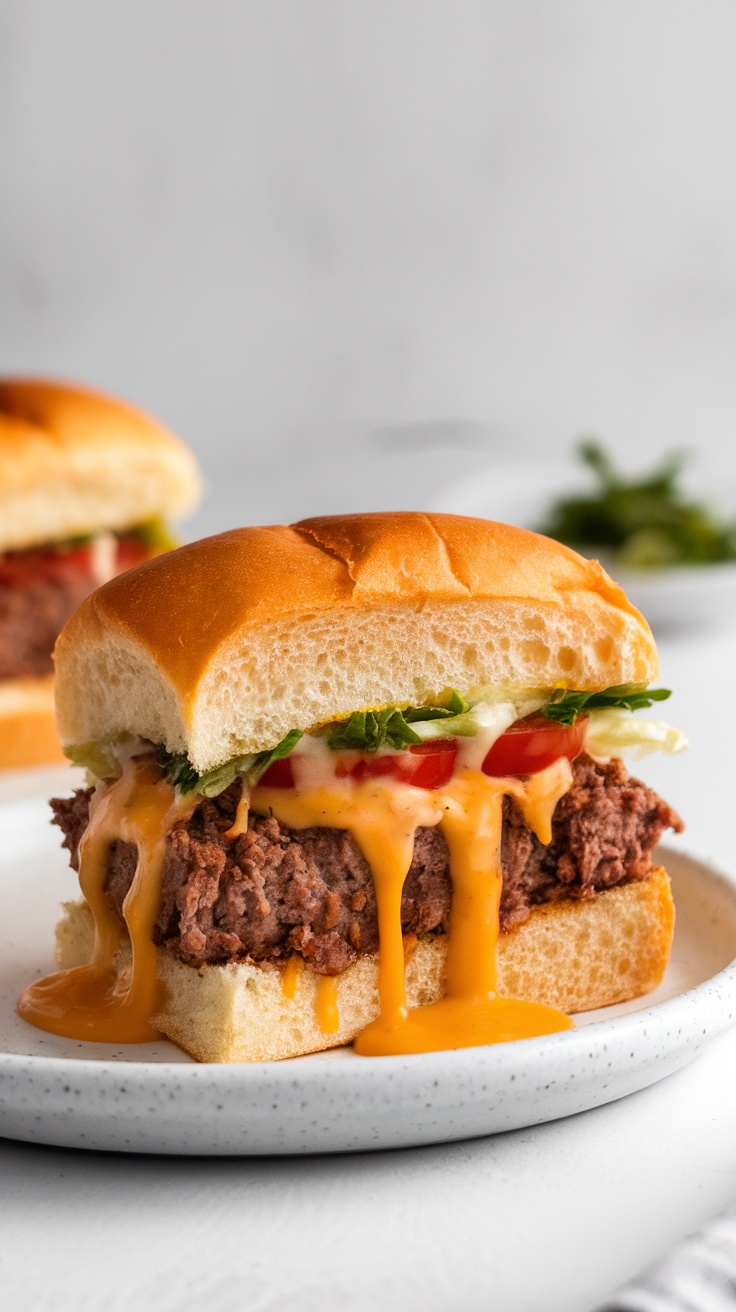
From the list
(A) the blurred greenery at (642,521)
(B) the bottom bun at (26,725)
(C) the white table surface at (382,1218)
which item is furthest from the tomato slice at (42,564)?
(C) the white table surface at (382,1218)

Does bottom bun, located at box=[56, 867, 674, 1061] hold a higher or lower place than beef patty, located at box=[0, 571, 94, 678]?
lower

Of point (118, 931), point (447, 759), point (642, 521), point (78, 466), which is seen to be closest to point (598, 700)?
point (447, 759)

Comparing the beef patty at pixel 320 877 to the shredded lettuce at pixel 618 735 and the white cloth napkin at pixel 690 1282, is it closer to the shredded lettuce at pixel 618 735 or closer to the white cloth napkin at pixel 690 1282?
the shredded lettuce at pixel 618 735

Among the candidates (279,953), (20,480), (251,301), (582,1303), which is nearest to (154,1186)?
(279,953)

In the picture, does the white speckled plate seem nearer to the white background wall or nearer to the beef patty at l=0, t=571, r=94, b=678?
the beef patty at l=0, t=571, r=94, b=678

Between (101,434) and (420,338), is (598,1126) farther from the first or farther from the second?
(420,338)

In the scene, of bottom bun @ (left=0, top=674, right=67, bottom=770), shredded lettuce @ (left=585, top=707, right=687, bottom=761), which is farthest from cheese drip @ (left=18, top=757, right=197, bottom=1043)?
bottom bun @ (left=0, top=674, right=67, bottom=770)
